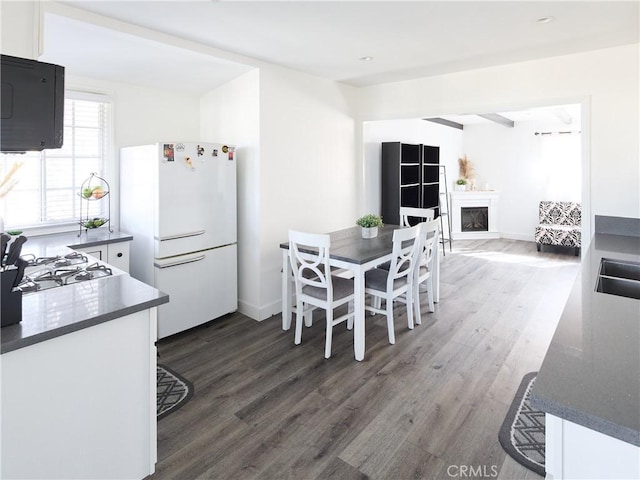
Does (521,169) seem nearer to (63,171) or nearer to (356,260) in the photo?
(356,260)

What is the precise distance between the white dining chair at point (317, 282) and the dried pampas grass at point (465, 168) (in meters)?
6.16

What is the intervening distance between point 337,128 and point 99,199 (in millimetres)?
2583

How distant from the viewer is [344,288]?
3.12m

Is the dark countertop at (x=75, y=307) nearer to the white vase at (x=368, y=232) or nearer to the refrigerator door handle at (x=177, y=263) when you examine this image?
the refrigerator door handle at (x=177, y=263)

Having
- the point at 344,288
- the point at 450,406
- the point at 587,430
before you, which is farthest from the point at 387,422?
the point at 587,430

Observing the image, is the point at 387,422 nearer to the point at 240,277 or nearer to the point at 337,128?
the point at 240,277

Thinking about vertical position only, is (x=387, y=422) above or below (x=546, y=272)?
below

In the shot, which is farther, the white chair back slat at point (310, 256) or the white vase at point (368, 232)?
the white vase at point (368, 232)

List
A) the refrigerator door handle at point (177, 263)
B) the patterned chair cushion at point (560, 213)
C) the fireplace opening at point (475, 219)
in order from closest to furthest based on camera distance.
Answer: the refrigerator door handle at point (177, 263) < the patterned chair cushion at point (560, 213) < the fireplace opening at point (475, 219)

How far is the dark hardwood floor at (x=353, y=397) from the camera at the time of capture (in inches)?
73.9

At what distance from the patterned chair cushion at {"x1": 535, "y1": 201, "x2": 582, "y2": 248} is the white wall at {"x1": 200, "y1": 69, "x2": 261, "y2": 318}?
5.48 meters

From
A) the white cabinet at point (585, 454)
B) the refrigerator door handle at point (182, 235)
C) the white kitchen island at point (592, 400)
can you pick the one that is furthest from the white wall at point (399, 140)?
the white cabinet at point (585, 454)

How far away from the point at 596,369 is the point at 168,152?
3064 millimetres

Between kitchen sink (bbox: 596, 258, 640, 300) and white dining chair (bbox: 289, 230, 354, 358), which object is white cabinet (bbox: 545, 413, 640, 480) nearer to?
kitchen sink (bbox: 596, 258, 640, 300)
